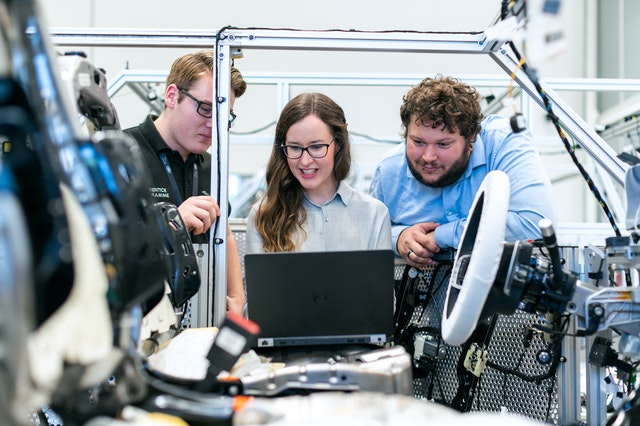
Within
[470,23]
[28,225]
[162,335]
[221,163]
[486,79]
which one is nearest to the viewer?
[28,225]

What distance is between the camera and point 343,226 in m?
2.19

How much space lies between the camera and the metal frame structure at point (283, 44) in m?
1.86

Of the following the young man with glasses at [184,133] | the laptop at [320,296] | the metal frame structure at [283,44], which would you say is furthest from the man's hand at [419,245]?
the young man with glasses at [184,133]

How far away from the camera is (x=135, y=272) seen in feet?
3.17

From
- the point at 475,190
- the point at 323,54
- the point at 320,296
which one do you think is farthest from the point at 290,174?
the point at 323,54

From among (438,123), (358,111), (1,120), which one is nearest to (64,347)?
(1,120)

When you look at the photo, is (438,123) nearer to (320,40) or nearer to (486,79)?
(320,40)

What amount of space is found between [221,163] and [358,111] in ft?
14.4

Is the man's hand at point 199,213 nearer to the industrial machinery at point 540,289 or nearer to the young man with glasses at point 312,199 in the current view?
the young man with glasses at point 312,199

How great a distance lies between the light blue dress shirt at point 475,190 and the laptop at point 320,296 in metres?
0.55

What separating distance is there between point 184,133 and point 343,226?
2.58ft

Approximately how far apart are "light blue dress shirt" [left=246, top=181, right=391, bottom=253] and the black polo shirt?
0.36 metres

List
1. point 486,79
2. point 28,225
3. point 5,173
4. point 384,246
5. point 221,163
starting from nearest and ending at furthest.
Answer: point 5,173
point 28,225
point 221,163
point 384,246
point 486,79

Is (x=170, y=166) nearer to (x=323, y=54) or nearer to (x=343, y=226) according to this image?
(x=343, y=226)
